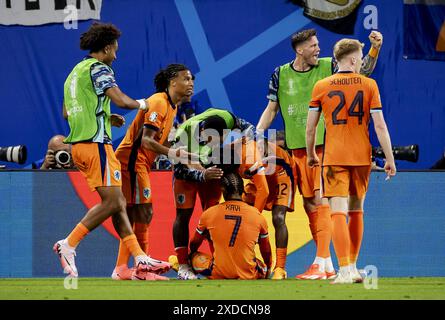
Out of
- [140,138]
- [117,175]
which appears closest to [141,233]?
[140,138]

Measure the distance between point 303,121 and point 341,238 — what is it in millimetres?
2278

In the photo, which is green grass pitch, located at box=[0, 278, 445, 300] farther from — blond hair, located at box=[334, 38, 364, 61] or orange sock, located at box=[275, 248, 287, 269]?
blond hair, located at box=[334, 38, 364, 61]

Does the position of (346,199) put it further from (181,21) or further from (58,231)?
(181,21)

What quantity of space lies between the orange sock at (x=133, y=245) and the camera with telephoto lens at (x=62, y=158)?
295 centimetres

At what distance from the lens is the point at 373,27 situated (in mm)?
14266

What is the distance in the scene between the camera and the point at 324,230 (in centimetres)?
1023

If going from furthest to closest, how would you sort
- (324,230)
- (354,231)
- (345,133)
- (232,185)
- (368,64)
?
(324,230) < (368,64) < (232,185) < (354,231) < (345,133)

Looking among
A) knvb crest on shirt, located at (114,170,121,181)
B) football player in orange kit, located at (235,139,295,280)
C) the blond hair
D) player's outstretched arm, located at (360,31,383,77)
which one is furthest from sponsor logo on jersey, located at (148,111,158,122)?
the blond hair

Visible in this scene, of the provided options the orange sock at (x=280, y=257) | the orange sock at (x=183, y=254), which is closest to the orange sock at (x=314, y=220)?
the orange sock at (x=280, y=257)

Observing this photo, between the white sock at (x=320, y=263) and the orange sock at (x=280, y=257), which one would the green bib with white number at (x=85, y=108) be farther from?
the white sock at (x=320, y=263)

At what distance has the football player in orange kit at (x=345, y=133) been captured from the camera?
8555mm

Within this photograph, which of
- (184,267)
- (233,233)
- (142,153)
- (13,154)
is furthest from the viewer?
(13,154)

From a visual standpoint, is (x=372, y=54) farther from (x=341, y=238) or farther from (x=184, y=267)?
(x=184, y=267)
